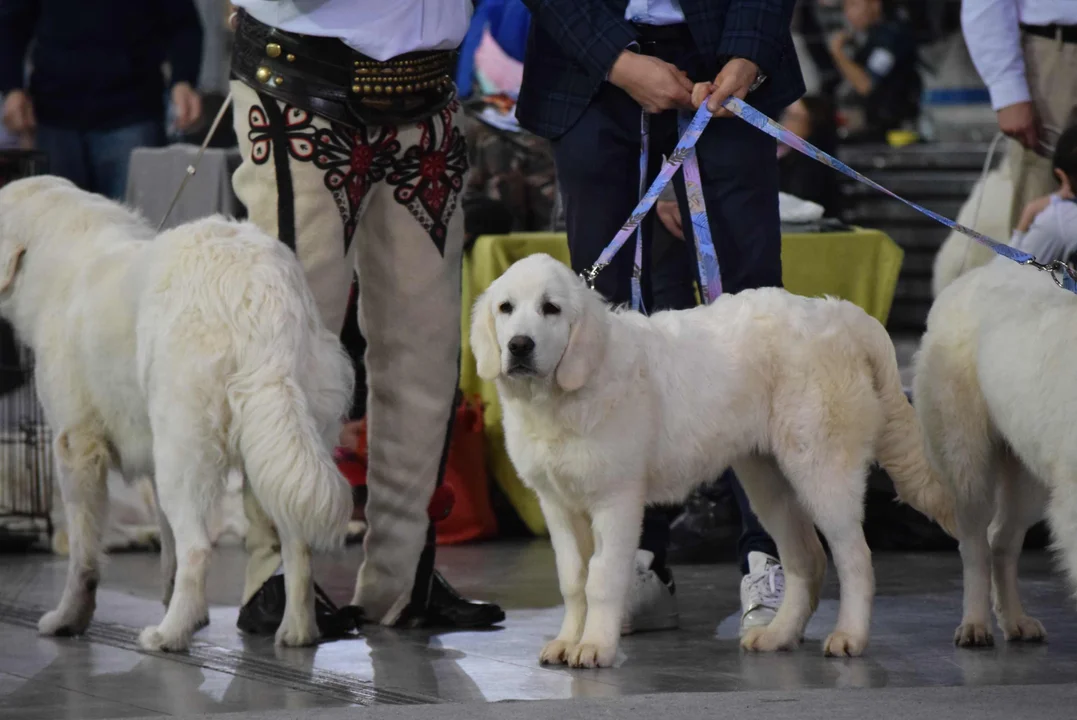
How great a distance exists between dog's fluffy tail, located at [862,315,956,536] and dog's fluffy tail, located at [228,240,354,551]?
4.24ft

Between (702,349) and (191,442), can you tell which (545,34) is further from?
(191,442)

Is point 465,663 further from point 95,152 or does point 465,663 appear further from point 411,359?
point 95,152

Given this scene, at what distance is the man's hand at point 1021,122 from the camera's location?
5562mm

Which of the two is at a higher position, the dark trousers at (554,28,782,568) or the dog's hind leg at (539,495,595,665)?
the dark trousers at (554,28,782,568)

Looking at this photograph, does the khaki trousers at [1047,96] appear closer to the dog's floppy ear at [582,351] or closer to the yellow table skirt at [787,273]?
the yellow table skirt at [787,273]

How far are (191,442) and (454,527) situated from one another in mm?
2387

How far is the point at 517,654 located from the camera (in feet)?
12.9

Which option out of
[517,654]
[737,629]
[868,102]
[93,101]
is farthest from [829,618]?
[868,102]

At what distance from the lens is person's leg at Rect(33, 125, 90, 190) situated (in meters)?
7.36

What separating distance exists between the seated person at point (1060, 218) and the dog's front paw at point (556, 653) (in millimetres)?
2092

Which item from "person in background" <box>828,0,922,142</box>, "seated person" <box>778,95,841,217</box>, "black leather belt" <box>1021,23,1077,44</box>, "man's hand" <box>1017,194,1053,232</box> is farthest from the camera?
"person in background" <box>828,0,922,142</box>

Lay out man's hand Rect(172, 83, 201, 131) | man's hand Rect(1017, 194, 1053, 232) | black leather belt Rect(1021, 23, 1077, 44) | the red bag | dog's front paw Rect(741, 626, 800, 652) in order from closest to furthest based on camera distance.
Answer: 1. dog's front paw Rect(741, 626, 800, 652)
2. man's hand Rect(1017, 194, 1053, 232)
3. black leather belt Rect(1021, 23, 1077, 44)
4. the red bag
5. man's hand Rect(172, 83, 201, 131)

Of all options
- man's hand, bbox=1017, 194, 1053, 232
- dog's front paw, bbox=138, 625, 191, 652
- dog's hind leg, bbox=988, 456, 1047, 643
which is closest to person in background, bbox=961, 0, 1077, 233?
man's hand, bbox=1017, 194, 1053, 232

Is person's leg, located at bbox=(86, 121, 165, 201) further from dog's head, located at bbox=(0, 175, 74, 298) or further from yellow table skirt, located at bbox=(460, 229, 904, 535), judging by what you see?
dog's head, located at bbox=(0, 175, 74, 298)
